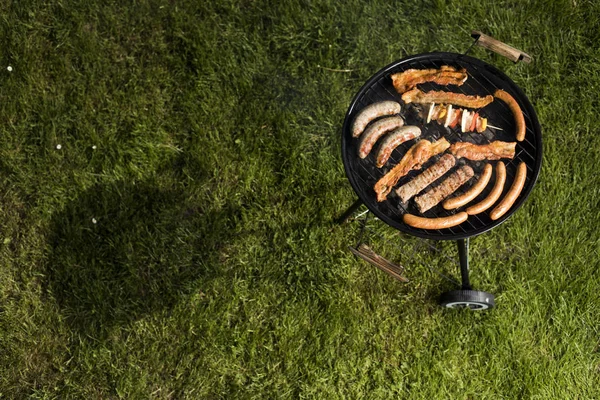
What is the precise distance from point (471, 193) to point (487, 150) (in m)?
0.26

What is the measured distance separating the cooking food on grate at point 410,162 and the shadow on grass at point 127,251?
1.34 metres

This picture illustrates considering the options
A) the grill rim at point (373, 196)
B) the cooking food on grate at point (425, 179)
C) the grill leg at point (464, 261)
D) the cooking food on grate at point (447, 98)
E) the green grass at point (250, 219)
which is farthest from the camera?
the green grass at point (250, 219)

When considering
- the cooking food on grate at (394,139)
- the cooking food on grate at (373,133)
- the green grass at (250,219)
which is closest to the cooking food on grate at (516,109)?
the cooking food on grate at (394,139)

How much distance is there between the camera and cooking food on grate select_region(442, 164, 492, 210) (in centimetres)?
310

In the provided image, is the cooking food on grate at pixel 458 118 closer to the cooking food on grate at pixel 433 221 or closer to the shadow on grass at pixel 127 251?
the cooking food on grate at pixel 433 221

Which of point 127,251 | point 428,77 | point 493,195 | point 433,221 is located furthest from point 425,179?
point 127,251

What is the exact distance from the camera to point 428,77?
3.28m

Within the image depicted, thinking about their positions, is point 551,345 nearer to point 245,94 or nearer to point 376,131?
point 376,131

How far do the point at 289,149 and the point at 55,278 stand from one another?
1.76 m

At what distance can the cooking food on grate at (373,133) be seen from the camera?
3152 mm

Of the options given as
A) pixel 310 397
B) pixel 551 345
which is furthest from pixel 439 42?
pixel 310 397

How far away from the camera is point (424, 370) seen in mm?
3906

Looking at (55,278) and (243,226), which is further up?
(243,226)

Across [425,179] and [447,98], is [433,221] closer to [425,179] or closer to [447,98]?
[425,179]
